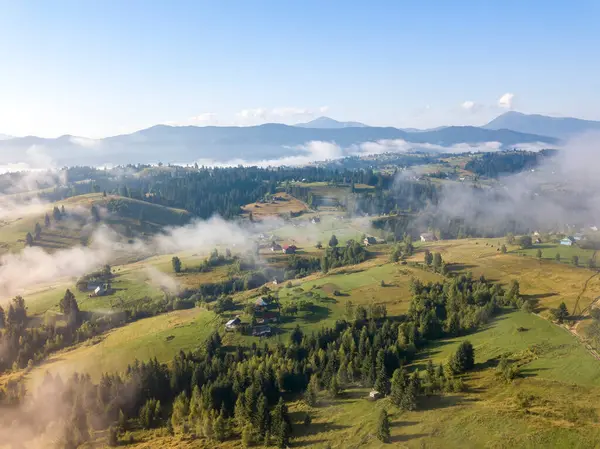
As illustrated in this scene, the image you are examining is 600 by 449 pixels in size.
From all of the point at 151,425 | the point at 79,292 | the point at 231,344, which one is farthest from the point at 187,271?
the point at 151,425

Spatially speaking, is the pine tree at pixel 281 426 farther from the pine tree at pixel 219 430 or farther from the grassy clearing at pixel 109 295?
the grassy clearing at pixel 109 295

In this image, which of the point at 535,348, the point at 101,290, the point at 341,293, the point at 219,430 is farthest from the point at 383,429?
the point at 101,290

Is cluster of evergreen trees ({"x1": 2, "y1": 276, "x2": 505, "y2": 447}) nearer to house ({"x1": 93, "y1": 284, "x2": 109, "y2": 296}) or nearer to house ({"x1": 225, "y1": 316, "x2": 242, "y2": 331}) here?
house ({"x1": 225, "y1": 316, "x2": 242, "y2": 331})

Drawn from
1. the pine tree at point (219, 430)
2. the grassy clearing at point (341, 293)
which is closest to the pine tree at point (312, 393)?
the pine tree at point (219, 430)

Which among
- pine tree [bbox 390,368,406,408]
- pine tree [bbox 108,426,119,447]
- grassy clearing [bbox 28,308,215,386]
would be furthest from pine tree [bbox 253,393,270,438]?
grassy clearing [bbox 28,308,215,386]

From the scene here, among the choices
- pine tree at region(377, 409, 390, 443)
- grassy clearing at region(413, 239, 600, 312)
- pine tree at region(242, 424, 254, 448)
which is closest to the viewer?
pine tree at region(377, 409, 390, 443)

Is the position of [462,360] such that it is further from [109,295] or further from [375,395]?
[109,295]
